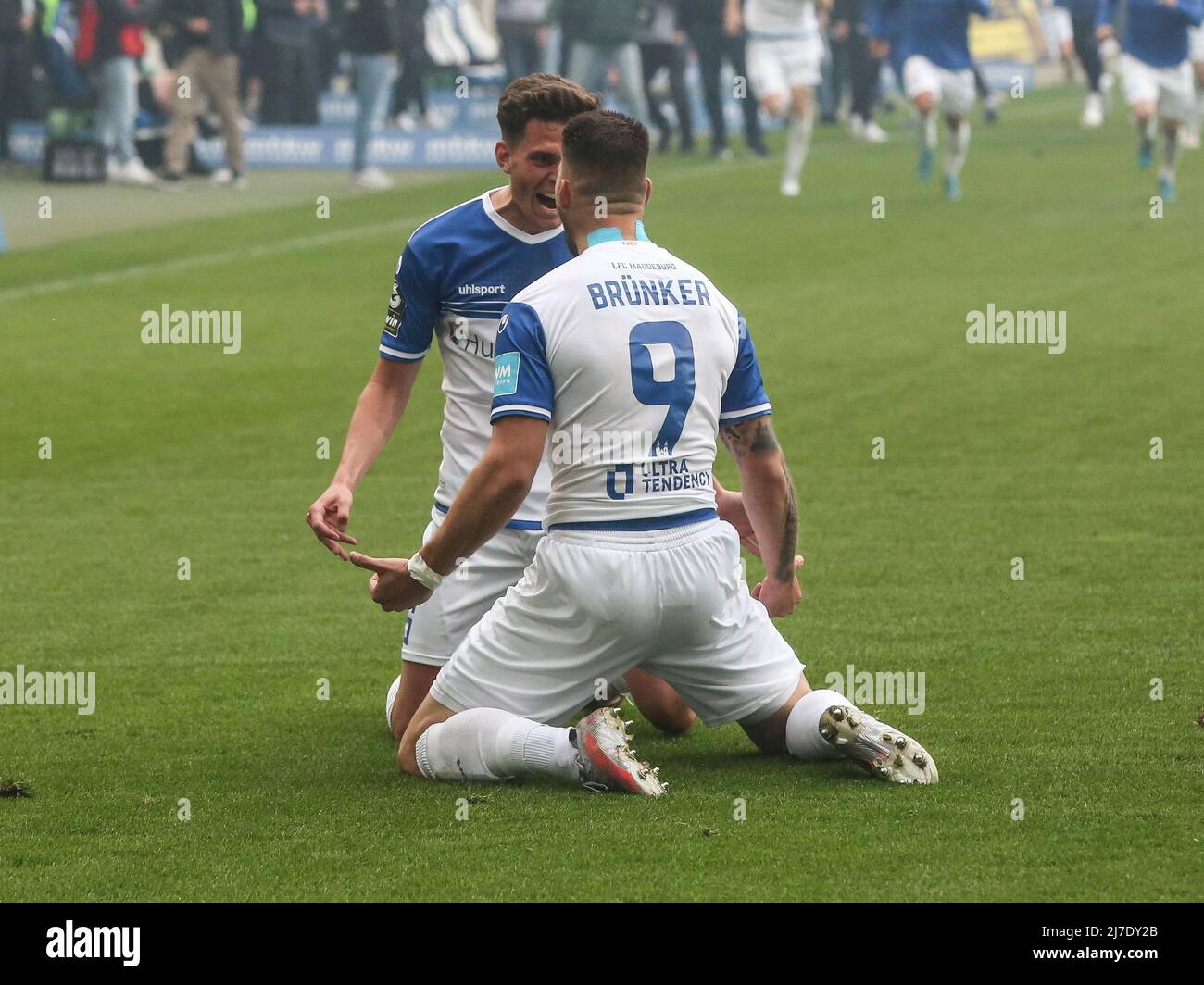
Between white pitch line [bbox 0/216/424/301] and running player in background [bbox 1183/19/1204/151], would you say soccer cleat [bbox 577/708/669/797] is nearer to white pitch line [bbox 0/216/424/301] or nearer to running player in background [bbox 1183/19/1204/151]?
white pitch line [bbox 0/216/424/301]

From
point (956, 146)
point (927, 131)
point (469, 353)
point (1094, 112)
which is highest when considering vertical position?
point (1094, 112)

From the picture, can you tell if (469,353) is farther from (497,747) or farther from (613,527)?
(497,747)

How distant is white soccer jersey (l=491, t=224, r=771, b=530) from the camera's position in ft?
17.4

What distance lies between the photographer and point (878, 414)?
12109 mm

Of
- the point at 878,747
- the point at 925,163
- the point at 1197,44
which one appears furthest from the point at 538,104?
the point at 1197,44

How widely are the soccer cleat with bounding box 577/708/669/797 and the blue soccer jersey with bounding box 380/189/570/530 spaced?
92 cm

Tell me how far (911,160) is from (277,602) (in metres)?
19.2

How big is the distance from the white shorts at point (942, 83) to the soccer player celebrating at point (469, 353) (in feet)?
51.1

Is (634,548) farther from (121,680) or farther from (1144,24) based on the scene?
(1144,24)

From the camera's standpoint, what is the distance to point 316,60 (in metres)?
28.8

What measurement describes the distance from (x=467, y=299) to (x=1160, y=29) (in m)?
16.1

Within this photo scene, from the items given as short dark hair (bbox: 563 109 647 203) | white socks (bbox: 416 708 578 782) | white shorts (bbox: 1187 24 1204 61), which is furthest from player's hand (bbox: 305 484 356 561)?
white shorts (bbox: 1187 24 1204 61)

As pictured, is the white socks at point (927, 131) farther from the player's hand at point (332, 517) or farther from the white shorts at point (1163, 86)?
the player's hand at point (332, 517)
